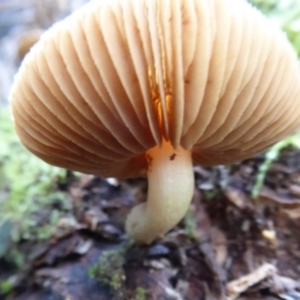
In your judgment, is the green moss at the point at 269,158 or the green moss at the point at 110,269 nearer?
the green moss at the point at 110,269

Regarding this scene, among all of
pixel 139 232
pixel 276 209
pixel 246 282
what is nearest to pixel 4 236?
pixel 139 232

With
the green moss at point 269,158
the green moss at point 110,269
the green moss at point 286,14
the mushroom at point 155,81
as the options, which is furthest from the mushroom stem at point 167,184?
the green moss at point 286,14

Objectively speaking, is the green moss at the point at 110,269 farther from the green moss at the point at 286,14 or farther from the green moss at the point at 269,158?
the green moss at the point at 286,14

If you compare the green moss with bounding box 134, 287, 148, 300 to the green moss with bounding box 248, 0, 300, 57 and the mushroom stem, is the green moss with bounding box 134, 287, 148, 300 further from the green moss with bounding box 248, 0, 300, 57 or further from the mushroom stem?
the green moss with bounding box 248, 0, 300, 57

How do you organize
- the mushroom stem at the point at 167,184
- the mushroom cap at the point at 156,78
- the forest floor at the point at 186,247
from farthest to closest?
the forest floor at the point at 186,247
the mushroom stem at the point at 167,184
the mushroom cap at the point at 156,78

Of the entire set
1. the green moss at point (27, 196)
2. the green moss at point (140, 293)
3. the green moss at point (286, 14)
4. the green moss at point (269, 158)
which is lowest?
the green moss at point (140, 293)

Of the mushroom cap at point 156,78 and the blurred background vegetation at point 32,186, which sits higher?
the mushroom cap at point 156,78

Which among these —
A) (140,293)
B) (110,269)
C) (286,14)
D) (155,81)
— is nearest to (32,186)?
(110,269)

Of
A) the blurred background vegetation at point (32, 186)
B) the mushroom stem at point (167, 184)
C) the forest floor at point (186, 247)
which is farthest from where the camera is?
the blurred background vegetation at point (32, 186)

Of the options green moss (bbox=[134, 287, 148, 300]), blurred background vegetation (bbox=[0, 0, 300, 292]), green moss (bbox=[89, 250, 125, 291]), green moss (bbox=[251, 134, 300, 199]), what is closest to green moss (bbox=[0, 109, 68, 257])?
blurred background vegetation (bbox=[0, 0, 300, 292])

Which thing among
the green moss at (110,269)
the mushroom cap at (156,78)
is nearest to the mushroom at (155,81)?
the mushroom cap at (156,78)
